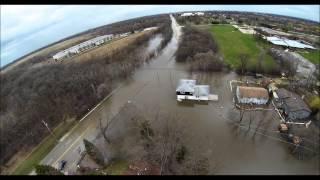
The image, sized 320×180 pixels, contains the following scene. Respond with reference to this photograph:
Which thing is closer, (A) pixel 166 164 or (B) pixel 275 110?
(A) pixel 166 164

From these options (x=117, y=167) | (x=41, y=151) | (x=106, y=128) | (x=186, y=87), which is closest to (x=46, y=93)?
(x=41, y=151)

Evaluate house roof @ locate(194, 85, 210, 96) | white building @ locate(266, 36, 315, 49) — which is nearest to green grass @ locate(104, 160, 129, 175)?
house roof @ locate(194, 85, 210, 96)

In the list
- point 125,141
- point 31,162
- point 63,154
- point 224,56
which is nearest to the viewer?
point 31,162

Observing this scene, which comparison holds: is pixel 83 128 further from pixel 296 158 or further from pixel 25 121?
pixel 296 158

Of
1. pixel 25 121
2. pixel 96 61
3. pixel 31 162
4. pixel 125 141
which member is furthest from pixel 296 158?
pixel 96 61

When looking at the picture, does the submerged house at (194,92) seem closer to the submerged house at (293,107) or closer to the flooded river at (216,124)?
the flooded river at (216,124)
